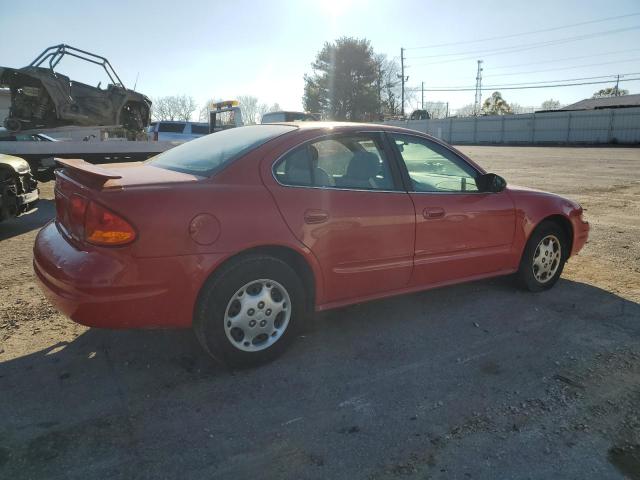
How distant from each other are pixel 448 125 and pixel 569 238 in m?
50.4

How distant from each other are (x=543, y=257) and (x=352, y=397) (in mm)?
2683

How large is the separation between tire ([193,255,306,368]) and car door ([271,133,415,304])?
0.26m

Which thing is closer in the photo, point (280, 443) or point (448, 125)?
point (280, 443)

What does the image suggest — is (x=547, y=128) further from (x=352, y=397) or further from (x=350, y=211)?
(x=352, y=397)

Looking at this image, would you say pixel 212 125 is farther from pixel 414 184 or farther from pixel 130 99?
pixel 414 184

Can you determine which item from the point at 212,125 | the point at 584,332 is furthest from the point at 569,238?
the point at 212,125

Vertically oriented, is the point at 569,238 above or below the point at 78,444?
above

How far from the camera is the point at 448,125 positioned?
52125 millimetres

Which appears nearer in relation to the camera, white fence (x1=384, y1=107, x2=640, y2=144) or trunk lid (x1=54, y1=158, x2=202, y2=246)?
trunk lid (x1=54, y1=158, x2=202, y2=246)

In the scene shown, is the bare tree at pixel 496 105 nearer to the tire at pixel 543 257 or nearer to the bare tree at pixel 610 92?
the bare tree at pixel 610 92

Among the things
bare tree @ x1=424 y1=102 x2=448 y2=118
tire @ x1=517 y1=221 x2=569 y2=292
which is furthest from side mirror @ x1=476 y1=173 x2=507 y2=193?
bare tree @ x1=424 y1=102 x2=448 y2=118

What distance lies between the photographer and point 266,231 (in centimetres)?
292

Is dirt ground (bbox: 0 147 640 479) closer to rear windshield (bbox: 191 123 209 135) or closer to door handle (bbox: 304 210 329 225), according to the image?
door handle (bbox: 304 210 329 225)

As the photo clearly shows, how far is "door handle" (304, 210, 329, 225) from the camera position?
10.2ft
